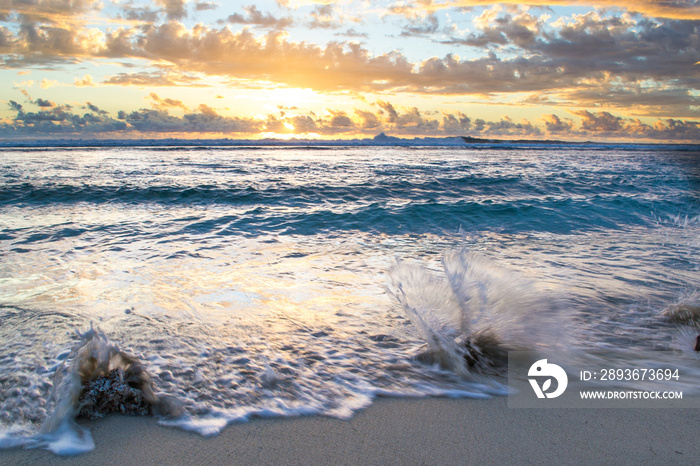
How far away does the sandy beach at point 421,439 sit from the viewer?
1769 mm

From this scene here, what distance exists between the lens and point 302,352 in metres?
2.72

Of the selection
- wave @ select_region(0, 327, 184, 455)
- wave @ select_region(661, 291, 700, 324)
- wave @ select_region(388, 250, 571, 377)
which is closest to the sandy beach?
wave @ select_region(0, 327, 184, 455)

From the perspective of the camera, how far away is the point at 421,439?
1.89 m

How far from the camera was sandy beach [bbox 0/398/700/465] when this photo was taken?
1.77 meters

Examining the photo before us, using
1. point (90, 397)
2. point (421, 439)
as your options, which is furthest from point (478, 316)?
point (90, 397)

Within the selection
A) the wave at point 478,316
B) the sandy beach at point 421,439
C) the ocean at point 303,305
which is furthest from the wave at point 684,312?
the sandy beach at point 421,439

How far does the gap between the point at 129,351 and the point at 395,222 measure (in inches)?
235

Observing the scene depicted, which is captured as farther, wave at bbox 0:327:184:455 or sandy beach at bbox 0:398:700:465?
wave at bbox 0:327:184:455

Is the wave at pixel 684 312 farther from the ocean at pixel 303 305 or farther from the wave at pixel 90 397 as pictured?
the wave at pixel 90 397

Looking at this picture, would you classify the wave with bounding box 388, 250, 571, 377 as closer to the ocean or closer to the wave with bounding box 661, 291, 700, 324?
the ocean

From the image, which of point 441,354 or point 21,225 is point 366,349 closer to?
point 441,354

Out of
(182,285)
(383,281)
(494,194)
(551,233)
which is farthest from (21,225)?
(494,194)

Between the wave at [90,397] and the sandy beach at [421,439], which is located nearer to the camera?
the sandy beach at [421,439]

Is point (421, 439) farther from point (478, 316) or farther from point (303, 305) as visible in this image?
point (303, 305)
